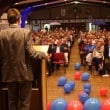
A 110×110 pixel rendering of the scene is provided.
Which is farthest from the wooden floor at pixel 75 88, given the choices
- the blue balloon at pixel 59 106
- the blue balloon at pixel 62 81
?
the blue balloon at pixel 59 106

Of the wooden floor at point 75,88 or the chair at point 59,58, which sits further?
the chair at point 59,58

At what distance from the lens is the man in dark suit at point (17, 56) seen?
392 centimetres

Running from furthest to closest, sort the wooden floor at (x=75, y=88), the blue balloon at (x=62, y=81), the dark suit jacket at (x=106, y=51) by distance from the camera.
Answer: the dark suit jacket at (x=106, y=51)
the blue balloon at (x=62, y=81)
the wooden floor at (x=75, y=88)

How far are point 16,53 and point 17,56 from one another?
3cm

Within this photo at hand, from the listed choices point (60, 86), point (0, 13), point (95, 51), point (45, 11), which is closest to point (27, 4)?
point (0, 13)

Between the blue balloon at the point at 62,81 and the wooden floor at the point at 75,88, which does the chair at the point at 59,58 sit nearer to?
the wooden floor at the point at 75,88

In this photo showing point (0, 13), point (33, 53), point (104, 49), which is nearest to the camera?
point (33, 53)

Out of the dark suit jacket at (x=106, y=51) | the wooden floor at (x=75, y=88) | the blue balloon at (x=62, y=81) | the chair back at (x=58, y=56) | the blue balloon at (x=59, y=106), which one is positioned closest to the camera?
the blue balloon at (x=59, y=106)

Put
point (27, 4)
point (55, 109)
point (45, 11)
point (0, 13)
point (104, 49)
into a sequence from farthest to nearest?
point (45, 11) < point (27, 4) < point (0, 13) < point (104, 49) < point (55, 109)

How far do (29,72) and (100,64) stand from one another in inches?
327

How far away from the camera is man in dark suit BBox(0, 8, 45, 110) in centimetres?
392

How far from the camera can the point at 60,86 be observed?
9898 mm

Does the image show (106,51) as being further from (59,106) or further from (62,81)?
(59,106)

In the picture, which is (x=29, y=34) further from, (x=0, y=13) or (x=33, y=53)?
(x=0, y=13)
